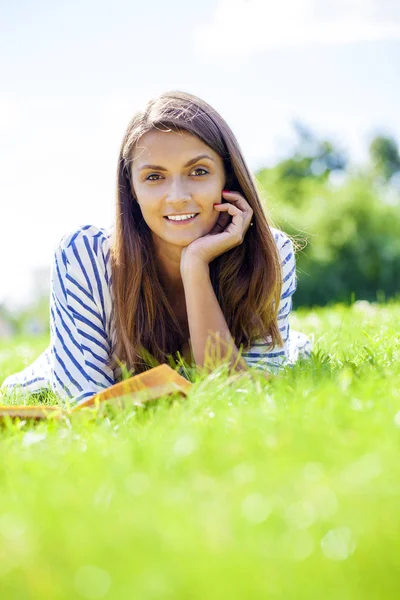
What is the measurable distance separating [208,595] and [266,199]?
10.00 ft

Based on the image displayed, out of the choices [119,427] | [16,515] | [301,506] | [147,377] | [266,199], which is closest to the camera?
[301,506]

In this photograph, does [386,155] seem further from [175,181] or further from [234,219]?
[175,181]

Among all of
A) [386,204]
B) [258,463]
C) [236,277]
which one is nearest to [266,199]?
[236,277]

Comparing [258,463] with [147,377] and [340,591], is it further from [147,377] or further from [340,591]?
[147,377]

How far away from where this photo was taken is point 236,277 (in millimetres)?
3760

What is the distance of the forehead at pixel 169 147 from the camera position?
133 inches

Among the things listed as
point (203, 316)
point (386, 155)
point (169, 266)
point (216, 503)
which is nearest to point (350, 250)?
point (386, 155)

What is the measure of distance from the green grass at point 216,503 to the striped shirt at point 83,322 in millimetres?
981

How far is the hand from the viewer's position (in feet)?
11.5

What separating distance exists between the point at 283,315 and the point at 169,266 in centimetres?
67

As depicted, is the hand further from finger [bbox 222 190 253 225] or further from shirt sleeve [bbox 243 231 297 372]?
shirt sleeve [bbox 243 231 297 372]

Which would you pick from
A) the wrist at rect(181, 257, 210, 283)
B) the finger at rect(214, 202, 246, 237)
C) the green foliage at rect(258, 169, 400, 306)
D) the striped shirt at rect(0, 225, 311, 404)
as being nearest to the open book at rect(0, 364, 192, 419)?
the striped shirt at rect(0, 225, 311, 404)

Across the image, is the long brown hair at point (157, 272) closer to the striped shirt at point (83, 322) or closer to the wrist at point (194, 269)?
the striped shirt at point (83, 322)

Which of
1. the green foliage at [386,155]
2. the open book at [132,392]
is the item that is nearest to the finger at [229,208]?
the open book at [132,392]
